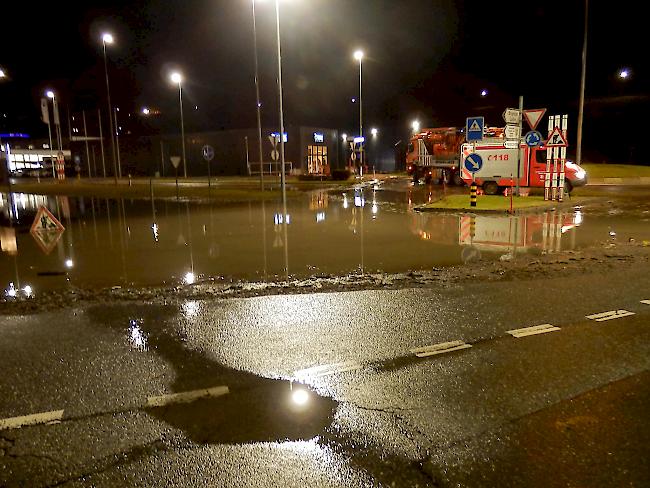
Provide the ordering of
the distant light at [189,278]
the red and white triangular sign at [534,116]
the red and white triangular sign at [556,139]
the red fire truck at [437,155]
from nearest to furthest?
the distant light at [189,278] < the red and white triangular sign at [534,116] < the red and white triangular sign at [556,139] < the red fire truck at [437,155]

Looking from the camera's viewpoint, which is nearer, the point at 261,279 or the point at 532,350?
the point at 532,350

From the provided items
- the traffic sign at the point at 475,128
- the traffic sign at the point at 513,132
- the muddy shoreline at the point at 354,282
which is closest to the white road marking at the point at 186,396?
the muddy shoreline at the point at 354,282

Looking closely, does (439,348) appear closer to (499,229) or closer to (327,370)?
(327,370)

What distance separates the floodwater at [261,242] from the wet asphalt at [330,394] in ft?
8.77

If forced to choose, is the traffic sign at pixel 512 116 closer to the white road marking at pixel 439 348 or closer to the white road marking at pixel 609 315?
the white road marking at pixel 609 315

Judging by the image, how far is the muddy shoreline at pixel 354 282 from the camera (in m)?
Answer: 8.17

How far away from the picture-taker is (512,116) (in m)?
20.7

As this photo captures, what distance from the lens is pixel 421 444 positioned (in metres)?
3.92

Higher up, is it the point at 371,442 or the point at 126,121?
the point at 126,121

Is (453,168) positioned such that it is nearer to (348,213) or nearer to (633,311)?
(348,213)

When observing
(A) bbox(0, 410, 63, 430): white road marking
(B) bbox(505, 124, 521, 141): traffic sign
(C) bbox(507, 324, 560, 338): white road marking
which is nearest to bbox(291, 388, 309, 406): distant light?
(A) bbox(0, 410, 63, 430): white road marking

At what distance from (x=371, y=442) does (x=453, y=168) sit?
35908mm

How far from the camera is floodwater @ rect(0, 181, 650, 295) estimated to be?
10.3 metres

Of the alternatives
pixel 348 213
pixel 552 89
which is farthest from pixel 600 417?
pixel 552 89
